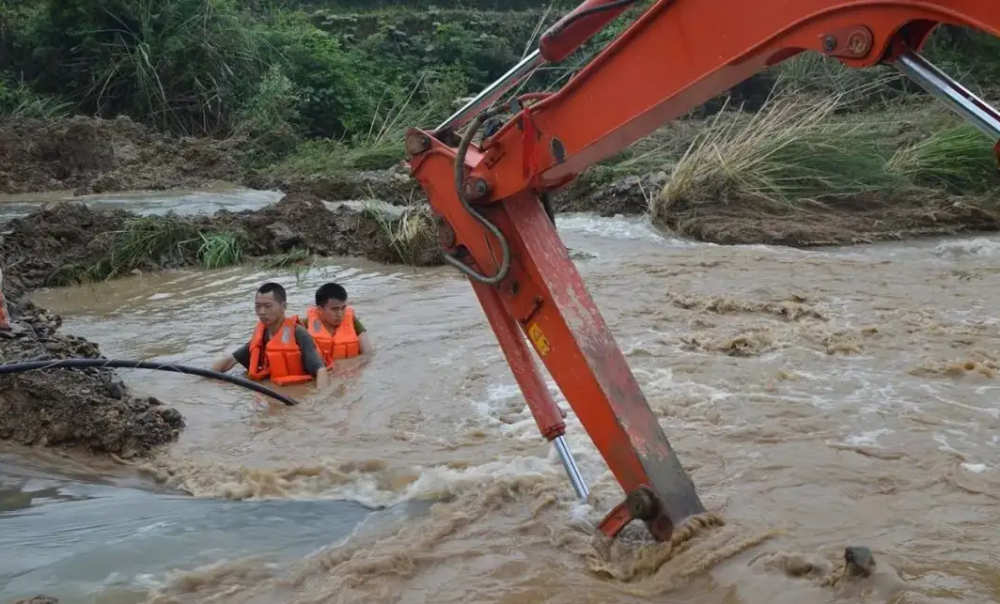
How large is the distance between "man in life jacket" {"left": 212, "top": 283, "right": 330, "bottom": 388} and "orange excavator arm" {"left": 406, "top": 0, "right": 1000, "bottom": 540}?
318cm

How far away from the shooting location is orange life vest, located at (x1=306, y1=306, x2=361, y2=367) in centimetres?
732

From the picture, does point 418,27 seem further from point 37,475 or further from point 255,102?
point 37,475

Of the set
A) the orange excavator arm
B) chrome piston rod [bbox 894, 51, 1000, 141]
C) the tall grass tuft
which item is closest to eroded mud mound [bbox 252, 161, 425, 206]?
the tall grass tuft

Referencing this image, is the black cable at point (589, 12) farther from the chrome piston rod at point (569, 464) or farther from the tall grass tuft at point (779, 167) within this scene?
the tall grass tuft at point (779, 167)

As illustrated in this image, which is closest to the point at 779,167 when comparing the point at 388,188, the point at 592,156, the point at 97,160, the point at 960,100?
the point at 388,188

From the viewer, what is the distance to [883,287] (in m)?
8.80

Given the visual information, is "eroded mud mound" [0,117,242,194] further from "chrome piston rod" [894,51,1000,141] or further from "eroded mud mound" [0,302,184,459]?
A: "chrome piston rod" [894,51,1000,141]

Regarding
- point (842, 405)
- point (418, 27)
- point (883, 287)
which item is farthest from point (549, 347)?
point (418, 27)

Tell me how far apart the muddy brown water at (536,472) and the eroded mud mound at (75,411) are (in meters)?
0.20

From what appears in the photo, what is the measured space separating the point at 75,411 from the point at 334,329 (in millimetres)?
2371

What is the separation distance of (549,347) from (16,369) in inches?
120

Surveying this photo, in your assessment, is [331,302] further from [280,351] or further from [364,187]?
[364,187]

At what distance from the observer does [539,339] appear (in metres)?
3.63

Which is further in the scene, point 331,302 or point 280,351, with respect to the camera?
point 331,302
